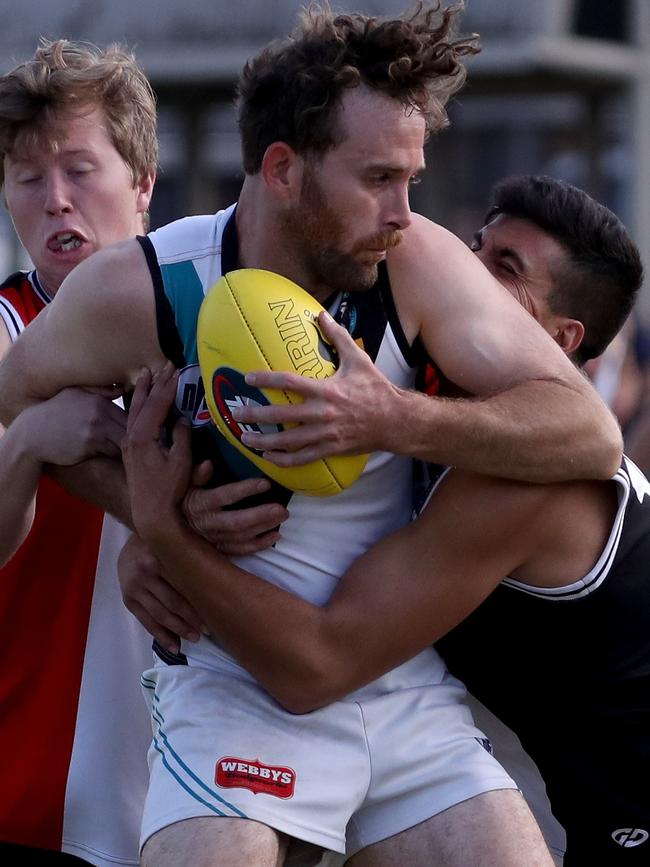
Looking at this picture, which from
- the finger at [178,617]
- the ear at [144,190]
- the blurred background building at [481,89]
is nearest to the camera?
the finger at [178,617]

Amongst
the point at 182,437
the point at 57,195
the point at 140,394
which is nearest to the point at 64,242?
the point at 57,195

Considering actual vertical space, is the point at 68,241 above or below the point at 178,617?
above

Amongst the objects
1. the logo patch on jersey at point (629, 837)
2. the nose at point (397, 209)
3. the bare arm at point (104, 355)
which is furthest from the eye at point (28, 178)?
the logo patch on jersey at point (629, 837)

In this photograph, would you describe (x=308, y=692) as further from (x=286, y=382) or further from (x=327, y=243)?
(x=327, y=243)

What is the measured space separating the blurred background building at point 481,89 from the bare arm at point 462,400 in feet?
38.8

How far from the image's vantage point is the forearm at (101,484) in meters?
3.73

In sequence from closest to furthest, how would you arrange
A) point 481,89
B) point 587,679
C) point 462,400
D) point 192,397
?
1. point 462,400
2. point 192,397
3. point 587,679
4. point 481,89

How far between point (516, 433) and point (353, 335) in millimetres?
481

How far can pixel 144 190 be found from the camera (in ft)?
15.3

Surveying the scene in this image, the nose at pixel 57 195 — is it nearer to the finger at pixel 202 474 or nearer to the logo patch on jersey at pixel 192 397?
the logo patch on jersey at pixel 192 397

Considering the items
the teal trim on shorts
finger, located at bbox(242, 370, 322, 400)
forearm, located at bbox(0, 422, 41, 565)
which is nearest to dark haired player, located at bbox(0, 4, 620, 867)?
A: the teal trim on shorts

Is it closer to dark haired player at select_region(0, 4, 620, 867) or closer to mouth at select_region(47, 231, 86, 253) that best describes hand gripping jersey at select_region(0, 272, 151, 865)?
mouth at select_region(47, 231, 86, 253)

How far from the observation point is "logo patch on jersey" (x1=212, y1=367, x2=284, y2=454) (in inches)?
126

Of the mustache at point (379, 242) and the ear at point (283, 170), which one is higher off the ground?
the ear at point (283, 170)
